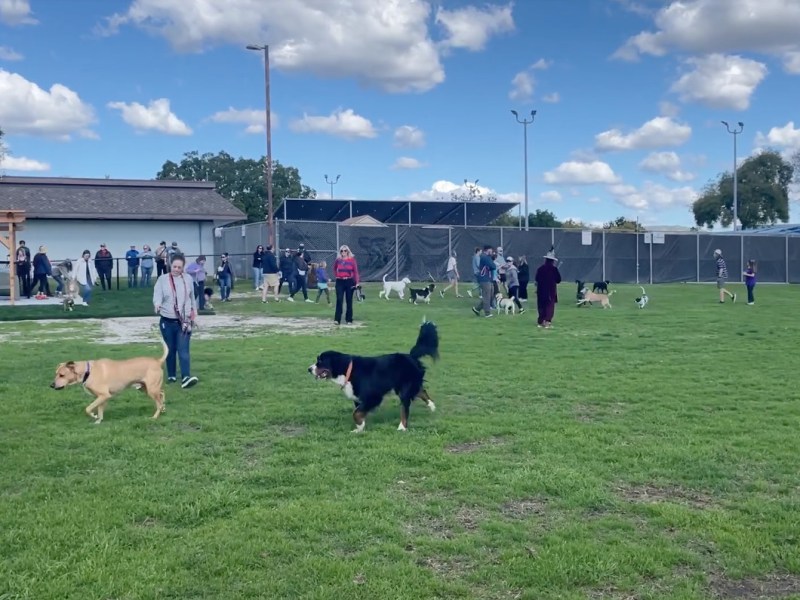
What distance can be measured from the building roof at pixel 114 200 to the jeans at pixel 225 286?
13352 millimetres

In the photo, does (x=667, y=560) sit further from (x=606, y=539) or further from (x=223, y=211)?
(x=223, y=211)

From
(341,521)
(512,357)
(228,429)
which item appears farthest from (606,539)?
(512,357)

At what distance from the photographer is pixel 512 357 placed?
11.8m

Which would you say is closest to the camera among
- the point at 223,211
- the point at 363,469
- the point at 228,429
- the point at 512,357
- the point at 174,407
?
the point at 363,469

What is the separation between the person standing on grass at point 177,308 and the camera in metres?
9.15

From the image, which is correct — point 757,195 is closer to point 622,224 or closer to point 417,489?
point 622,224

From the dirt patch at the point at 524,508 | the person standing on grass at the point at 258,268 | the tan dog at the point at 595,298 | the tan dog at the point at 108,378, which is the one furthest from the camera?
the person standing on grass at the point at 258,268

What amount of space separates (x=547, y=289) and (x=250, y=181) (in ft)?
187

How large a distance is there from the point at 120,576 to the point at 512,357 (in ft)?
27.7

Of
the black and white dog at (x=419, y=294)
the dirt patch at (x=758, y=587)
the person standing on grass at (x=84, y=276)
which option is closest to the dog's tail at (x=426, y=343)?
the dirt patch at (x=758, y=587)

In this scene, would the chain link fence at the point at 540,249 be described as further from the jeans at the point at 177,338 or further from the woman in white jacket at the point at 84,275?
the jeans at the point at 177,338

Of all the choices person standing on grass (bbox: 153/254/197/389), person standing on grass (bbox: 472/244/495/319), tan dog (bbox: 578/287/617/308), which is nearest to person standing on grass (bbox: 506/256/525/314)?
person standing on grass (bbox: 472/244/495/319)

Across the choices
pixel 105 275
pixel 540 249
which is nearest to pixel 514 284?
pixel 105 275

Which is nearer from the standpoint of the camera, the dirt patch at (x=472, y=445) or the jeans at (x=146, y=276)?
the dirt patch at (x=472, y=445)
